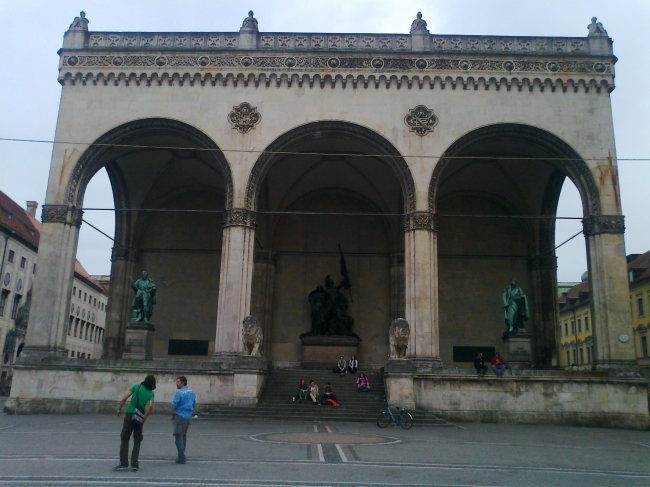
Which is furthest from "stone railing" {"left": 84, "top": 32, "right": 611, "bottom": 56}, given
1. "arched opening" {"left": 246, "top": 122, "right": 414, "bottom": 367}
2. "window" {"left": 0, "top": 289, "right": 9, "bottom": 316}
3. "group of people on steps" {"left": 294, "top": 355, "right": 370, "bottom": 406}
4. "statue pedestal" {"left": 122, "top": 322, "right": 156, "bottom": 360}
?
"window" {"left": 0, "top": 289, "right": 9, "bottom": 316}

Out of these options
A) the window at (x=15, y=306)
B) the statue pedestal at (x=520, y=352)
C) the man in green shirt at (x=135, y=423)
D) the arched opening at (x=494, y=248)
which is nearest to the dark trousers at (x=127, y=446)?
the man in green shirt at (x=135, y=423)

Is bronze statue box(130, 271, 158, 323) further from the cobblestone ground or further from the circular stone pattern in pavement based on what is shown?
the circular stone pattern in pavement

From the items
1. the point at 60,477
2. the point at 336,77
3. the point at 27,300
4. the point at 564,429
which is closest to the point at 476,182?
the point at 336,77

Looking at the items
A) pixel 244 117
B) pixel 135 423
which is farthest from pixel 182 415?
pixel 244 117

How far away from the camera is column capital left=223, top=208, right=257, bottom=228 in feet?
75.0

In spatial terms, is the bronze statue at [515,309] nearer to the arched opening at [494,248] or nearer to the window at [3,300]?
the arched opening at [494,248]

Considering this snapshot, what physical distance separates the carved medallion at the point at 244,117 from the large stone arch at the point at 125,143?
1.19m

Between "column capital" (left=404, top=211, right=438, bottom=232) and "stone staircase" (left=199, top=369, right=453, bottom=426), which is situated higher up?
"column capital" (left=404, top=211, right=438, bottom=232)

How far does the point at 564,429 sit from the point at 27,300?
43866mm

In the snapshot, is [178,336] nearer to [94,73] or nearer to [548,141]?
[94,73]

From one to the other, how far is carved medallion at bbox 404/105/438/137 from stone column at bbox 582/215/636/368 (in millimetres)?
7020

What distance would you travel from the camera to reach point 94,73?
24.0 metres

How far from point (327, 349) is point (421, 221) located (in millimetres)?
8387

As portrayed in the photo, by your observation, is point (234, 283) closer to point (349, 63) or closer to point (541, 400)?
point (349, 63)
